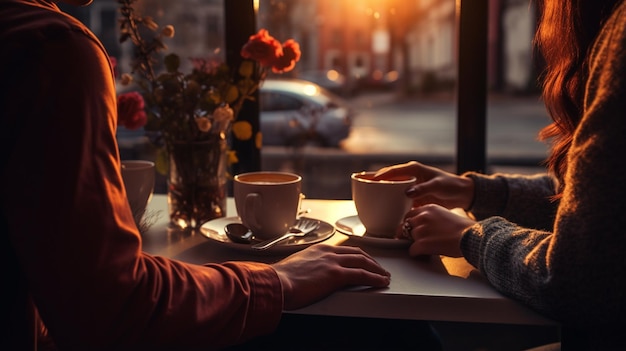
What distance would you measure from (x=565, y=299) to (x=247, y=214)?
597 millimetres

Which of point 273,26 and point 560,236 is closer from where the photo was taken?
point 560,236

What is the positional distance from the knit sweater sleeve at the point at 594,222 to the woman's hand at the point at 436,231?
0.65 feet

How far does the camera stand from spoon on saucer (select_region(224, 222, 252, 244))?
1.20 meters

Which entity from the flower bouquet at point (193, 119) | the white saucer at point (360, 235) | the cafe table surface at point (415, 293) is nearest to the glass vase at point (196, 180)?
the flower bouquet at point (193, 119)

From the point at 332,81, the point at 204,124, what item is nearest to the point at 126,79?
the point at 204,124

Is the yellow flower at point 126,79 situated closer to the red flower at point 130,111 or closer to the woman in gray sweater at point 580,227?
the red flower at point 130,111

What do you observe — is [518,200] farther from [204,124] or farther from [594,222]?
[204,124]

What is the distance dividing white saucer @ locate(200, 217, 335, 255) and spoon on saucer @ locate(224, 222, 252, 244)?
11 mm

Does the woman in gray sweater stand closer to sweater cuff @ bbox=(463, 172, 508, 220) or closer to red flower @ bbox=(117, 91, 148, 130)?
sweater cuff @ bbox=(463, 172, 508, 220)

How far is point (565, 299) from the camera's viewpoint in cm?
83

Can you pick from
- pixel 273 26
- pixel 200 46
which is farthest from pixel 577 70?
pixel 200 46

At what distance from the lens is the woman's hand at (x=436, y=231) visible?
42.6 inches

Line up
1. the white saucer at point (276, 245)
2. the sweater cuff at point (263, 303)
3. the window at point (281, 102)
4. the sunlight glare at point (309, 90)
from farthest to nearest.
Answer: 1. the sunlight glare at point (309, 90)
2. the window at point (281, 102)
3. the white saucer at point (276, 245)
4. the sweater cuff at point (263, 303)

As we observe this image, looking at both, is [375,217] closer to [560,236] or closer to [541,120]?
[560,236]
